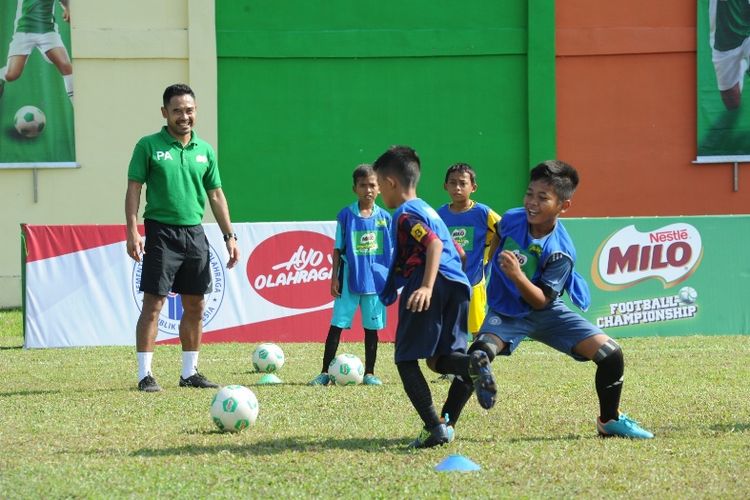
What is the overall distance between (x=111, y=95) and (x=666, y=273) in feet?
34.7

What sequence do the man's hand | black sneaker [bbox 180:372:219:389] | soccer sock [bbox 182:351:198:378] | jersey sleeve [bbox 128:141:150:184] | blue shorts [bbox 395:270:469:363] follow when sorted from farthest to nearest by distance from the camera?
soccer sock [bbox 182:351:198:378]
black sneaker [bbox 180:372:219:389]
jersey sleeve [bbox 128:141:150:184]
the man's hand
blue shorts [bbox 395:270:469:363]

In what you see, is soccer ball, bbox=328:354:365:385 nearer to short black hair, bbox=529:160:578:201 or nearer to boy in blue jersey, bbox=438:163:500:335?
boy in blue jersey, bbox=438:163:500:335

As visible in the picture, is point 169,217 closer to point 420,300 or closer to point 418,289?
point 418,289

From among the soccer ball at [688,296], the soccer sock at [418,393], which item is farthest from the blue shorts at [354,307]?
the soccer ball at [688,296]

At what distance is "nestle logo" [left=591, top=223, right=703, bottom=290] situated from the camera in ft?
45.0

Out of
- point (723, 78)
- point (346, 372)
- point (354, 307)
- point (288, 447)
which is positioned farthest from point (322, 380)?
point (723, 78)

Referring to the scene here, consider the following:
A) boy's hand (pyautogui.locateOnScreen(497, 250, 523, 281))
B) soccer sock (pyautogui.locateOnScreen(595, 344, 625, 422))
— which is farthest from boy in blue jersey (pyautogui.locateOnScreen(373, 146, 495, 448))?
soccer sock (pyautogui.locateOnScreen(595, 344, 625, 422))

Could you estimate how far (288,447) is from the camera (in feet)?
19.9

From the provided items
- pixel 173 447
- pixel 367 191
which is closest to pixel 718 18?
pixel 367 191

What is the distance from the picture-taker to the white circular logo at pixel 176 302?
1310cm

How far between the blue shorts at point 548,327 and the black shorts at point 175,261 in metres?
3.04

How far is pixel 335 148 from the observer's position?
66.2 ft

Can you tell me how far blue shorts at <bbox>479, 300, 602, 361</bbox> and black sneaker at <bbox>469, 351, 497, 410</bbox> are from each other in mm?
391

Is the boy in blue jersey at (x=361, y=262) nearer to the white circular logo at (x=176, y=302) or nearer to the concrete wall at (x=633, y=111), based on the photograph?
the white circular logo at (x=176, y=302)
